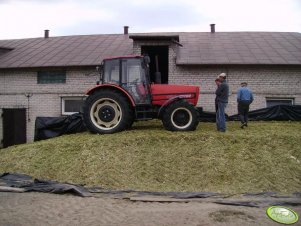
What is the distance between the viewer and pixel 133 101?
31.7ft

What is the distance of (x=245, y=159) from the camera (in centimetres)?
793

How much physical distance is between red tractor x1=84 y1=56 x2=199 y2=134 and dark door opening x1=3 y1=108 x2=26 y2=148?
24.4ft

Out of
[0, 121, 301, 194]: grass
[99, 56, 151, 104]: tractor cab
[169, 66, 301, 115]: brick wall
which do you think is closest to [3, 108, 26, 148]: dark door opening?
[0, 121, 301, 194]: grass

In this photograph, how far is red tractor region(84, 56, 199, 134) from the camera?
959cm

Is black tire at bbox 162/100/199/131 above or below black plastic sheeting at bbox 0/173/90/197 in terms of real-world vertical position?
above

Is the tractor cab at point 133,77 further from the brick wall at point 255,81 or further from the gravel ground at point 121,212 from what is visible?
the brick wall at point 255,81

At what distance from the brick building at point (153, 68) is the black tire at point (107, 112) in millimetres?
5254

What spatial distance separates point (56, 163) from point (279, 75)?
10.2 meters

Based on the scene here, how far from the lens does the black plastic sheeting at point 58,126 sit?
39.3 ft

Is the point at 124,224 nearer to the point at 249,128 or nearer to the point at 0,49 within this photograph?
the point at 249,128

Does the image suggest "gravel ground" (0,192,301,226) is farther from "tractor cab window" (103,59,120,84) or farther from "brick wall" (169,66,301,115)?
"brick wall" (169,66,301,115)

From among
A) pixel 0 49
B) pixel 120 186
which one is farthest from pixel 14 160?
pixel 0 49

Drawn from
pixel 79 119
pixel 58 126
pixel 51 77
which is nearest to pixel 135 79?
pixel 79 119

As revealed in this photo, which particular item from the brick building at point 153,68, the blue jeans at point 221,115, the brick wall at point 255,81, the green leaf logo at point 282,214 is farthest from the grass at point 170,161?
the brick building at point 153,68
